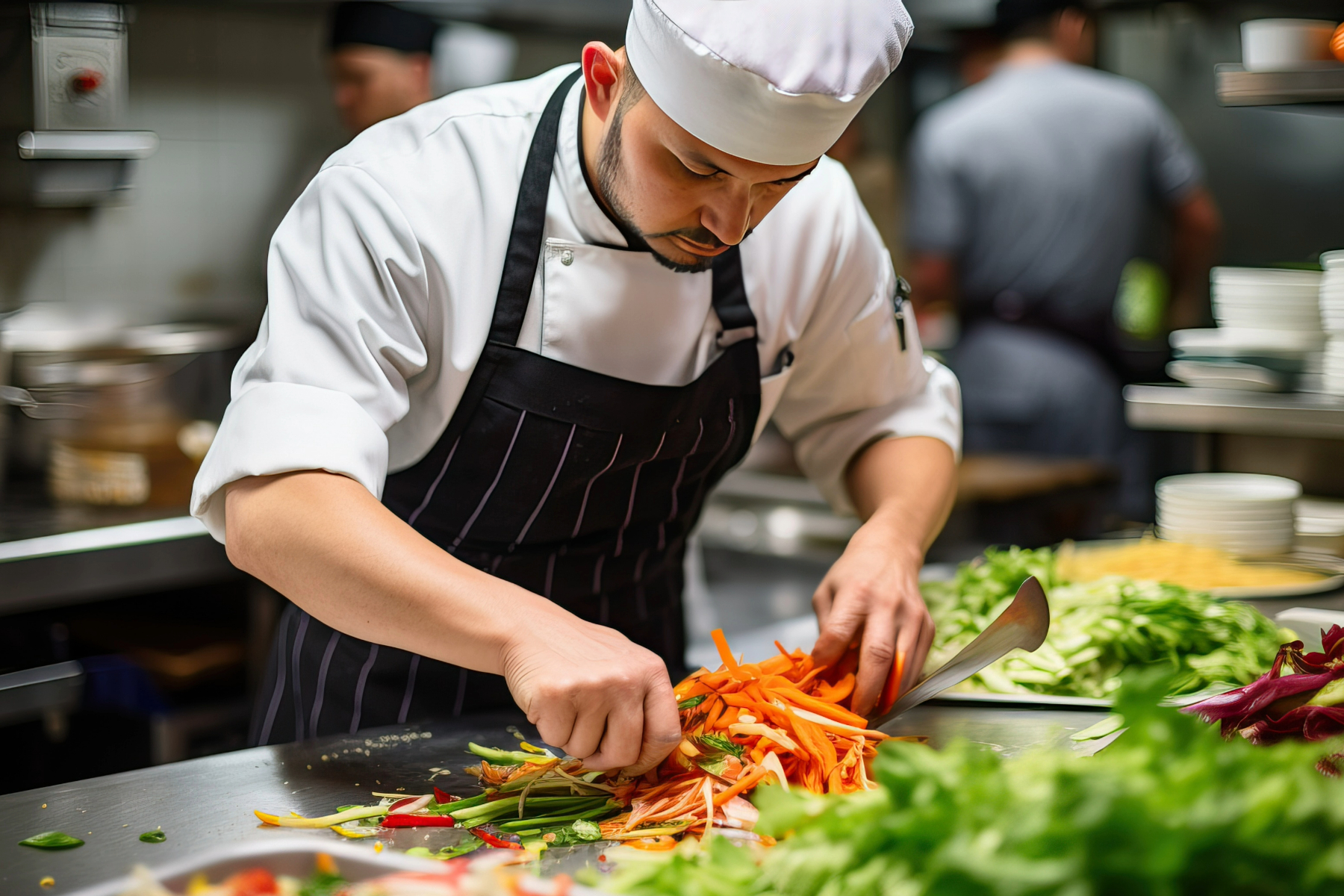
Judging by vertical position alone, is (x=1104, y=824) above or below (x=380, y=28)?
below

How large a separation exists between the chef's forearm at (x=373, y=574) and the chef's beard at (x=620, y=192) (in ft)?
1.41

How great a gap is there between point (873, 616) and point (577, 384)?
444 millimetres

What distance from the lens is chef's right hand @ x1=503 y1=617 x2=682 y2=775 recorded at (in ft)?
3.54

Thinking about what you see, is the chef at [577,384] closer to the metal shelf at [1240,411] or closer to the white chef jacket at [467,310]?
the white chef jacket at [467,310]

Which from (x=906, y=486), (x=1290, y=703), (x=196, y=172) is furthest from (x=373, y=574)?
(x=196, y=172)

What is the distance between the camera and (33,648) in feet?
8.81

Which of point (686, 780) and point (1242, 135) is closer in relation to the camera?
point (686, 780)

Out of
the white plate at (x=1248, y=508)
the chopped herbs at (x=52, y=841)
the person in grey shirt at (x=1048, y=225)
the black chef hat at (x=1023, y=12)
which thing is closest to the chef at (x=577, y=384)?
the chopped herbs at (x=52, y=841)

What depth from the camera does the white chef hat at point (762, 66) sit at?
1.20 metres

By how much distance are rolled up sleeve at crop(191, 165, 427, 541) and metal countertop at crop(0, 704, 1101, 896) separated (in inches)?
10.5

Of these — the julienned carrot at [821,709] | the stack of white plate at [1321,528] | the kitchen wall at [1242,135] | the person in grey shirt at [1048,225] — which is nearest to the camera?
the julienned carrot at [821,709]

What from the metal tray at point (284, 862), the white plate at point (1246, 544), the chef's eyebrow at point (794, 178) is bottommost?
the white plate at point (1246, 544)

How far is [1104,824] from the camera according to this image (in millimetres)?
673

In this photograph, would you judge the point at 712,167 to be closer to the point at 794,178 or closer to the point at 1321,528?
the point at 794,178
